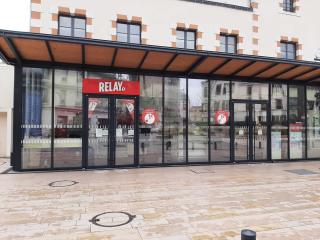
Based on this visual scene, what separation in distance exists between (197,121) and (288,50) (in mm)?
6828

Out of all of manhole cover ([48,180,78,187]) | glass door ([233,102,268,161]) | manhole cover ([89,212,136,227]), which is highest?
glass door ([233,102,268,161])

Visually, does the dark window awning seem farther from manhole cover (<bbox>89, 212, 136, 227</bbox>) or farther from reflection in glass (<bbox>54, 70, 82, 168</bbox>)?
manhole cover (<bbox>89, 212, 136, 227</bbox>)

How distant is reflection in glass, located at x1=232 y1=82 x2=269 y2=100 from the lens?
1102cm

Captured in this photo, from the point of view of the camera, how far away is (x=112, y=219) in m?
4.60

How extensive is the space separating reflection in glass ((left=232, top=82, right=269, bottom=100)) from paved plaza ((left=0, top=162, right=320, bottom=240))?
3.55 metres

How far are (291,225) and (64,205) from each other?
421 cm

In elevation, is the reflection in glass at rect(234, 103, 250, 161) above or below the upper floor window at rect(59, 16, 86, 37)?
below

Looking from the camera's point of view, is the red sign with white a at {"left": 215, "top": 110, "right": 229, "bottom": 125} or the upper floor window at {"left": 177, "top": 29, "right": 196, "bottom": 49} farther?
the upper floor window at {"left": 177, "top": 29, "right": 196, "bottom": 49}

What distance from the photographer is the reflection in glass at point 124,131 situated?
9633mm

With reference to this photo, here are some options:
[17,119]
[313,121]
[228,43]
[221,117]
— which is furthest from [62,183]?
[313,121]

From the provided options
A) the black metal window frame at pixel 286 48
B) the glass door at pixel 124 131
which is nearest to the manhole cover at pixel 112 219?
the glass door at pixel 124 131

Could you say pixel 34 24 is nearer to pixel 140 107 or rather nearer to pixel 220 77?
pixel 140 107

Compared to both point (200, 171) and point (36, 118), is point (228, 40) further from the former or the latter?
point (36, 118)

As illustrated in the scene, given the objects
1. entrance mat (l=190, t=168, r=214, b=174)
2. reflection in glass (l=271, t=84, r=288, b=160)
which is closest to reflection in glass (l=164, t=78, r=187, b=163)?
entrance mat (l=190, t=168, r=214, b=174)
